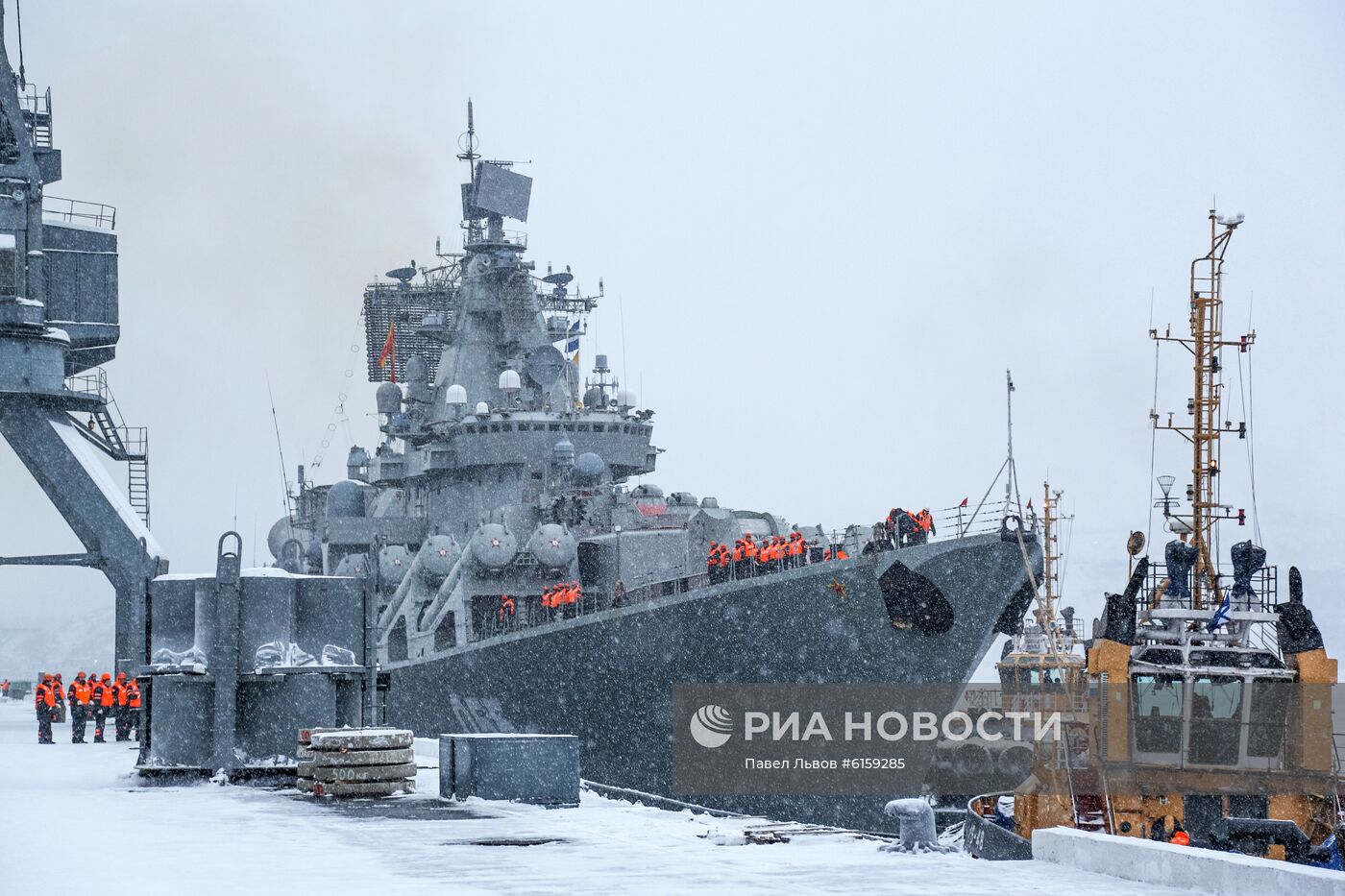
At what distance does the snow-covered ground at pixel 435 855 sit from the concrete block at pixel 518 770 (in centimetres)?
25

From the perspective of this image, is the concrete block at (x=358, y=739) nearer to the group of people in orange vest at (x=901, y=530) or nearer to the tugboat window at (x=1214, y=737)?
the tugboat window at (x=1214, y=737)

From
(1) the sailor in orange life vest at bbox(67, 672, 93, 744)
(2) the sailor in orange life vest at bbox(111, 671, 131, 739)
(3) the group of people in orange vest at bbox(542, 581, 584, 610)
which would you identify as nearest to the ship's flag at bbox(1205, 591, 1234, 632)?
(3) the group of people in orange vest at bbox(542, 581, 584, 610)

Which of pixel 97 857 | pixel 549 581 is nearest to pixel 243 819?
pixel 97 857

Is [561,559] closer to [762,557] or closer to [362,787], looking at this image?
[762,557]

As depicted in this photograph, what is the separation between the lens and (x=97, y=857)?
31.7 feet

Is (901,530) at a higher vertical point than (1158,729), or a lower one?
higher

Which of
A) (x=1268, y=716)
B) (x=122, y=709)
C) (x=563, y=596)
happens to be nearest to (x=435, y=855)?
(x=1268, y=716)

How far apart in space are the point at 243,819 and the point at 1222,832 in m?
7.29

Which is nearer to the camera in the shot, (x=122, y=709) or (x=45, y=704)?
(x=45, y=704)

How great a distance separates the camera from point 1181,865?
7.52m

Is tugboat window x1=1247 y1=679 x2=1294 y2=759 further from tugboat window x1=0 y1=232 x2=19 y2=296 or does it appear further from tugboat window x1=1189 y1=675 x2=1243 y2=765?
tugboat window x1=0 y1=232 x2=19 y2=296

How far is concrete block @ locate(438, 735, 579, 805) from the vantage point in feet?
43.5

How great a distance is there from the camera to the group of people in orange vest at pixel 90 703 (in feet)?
84.9

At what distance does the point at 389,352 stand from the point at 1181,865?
105 feet
